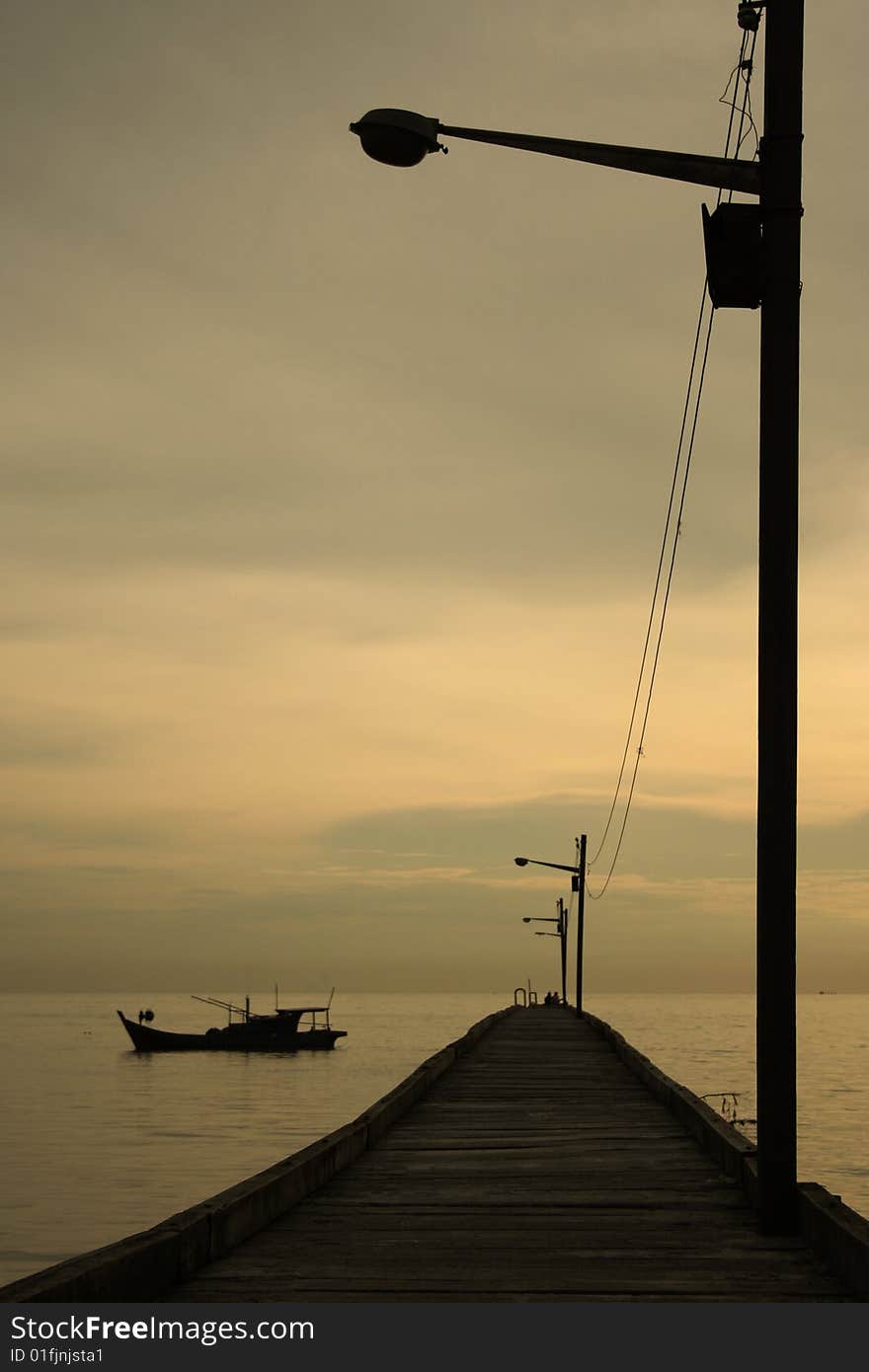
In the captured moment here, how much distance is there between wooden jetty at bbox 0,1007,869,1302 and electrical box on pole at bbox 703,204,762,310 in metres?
5.01

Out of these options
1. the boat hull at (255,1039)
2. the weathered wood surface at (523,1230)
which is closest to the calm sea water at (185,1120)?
the boat hull at (255,1039)

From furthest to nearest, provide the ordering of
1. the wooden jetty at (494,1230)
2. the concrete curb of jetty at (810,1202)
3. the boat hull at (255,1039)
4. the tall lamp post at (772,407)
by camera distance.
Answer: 1. the boat hull at (255,1039)
2. the tall lamp post at (772,407)
3. the concrete curb of jetty at (810,1202)
4. the wooden jetty at (494,1230)

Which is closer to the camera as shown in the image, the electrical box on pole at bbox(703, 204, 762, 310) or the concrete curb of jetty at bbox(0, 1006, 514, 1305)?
the concrete curb of jetty at bbox(0, 1006, 514, 1305)

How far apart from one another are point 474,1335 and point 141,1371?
134 cm

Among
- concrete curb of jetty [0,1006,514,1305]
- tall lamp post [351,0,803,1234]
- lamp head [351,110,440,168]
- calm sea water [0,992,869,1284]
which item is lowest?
calm sea water [0,992,869,1284]

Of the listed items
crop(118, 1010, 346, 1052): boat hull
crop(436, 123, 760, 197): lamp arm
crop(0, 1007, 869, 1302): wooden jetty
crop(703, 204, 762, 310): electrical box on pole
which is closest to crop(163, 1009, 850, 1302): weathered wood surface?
crop(0, 1007, 869, 1302): wooden jetty

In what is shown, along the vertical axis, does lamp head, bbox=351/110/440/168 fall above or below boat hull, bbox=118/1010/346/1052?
above

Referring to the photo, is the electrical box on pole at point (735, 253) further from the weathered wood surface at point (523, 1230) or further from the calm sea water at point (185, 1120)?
the calm sea water at point (185, 1120)

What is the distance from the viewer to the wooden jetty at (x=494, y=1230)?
6422mm

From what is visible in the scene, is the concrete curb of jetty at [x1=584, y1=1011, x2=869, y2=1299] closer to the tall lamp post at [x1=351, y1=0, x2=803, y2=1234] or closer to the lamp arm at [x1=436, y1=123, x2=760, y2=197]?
the tall lamp post at [x1=351, y1=0, x2=803, y2=1234]

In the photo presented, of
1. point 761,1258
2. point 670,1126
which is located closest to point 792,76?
point 761,1258

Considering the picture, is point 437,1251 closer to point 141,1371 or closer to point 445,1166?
point 141,1371

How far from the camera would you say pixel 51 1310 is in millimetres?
5262

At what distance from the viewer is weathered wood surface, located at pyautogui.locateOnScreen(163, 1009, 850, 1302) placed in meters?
6.58
